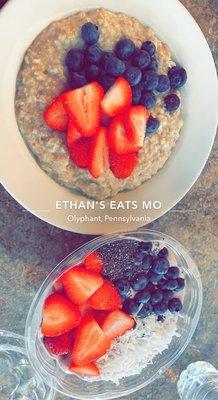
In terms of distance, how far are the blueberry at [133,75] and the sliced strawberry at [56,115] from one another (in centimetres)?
12

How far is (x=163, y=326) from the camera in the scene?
4.06 feet

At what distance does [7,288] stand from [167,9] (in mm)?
604

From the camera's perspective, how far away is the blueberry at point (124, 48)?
1.14 m

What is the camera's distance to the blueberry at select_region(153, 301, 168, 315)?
1208mm

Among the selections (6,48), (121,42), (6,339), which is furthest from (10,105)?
(6,339)

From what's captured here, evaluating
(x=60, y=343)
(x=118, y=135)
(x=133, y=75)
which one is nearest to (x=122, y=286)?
(x=60, y=343)

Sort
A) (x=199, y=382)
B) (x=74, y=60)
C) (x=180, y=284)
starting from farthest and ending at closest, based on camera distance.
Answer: (x=199, y=382) → (x=180, y=284) → (x=74, y=60)

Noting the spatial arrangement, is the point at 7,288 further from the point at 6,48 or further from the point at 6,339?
the point at 6,48

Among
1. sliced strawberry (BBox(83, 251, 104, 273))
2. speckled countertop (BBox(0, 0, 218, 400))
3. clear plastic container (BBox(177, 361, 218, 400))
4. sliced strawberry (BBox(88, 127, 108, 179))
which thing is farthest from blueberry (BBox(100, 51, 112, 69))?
clear plastic container (BBox(177, 361, 218, 400))

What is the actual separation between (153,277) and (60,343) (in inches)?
8.0

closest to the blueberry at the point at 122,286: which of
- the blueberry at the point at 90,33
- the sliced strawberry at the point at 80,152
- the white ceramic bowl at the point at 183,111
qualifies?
the white ceramic bowl at the point at 183,111

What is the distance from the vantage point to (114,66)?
1126 mm

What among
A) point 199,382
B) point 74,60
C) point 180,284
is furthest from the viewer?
point 199,382

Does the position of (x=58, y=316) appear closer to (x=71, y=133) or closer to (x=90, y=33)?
(x=71, y=133)
